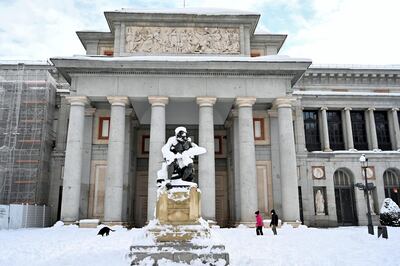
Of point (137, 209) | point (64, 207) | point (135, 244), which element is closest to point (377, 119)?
point (137, 209)

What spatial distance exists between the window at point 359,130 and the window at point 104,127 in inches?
998

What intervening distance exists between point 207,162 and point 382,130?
22626mm

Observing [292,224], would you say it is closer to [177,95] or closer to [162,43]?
[177,95]

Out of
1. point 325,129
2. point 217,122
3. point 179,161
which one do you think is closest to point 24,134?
point 217,122

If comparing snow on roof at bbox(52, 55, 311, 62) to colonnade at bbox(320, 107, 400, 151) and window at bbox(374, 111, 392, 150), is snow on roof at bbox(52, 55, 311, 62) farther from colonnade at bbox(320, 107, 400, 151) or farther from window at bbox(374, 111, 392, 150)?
window at bbox(374, 111, 392, 150)

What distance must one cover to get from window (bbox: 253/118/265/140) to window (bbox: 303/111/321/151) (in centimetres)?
865

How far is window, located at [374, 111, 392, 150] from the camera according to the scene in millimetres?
37094

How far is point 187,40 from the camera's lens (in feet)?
95.7

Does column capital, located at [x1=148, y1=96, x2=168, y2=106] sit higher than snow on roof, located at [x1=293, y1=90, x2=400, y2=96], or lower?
lower

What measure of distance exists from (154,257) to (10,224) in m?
19.5

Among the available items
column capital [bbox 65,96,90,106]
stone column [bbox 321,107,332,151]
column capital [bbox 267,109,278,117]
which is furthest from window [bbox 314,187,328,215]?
column capital [bbox 65,96,90,106]

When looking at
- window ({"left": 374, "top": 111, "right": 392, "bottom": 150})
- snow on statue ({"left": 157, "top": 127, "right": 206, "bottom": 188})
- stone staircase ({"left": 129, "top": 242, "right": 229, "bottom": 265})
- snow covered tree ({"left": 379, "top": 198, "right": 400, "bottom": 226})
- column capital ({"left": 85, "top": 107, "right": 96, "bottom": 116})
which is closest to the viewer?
stone staircase ({"left": 129, "top": 242, "right": 229, "bottom": 265})

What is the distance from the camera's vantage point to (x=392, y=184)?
3594 cm

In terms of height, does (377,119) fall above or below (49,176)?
above
